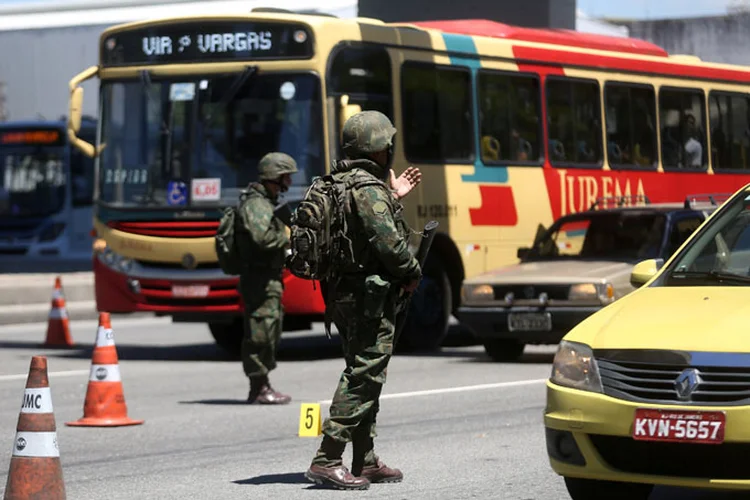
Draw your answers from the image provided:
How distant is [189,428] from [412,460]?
7.52ft

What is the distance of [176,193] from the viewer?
58.0ft

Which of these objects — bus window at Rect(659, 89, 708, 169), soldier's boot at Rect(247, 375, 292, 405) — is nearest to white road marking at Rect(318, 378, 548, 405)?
soldier's boot at Rect(247, 375, 292, 405)

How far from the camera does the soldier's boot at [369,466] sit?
343 inches

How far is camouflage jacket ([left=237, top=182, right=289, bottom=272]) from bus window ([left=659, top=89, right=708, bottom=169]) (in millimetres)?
9812

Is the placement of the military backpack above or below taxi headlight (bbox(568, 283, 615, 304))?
above

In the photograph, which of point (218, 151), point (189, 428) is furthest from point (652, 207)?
point (189, 428)

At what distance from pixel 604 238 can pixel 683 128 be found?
574 cm

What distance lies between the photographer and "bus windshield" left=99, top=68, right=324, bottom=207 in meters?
17.2

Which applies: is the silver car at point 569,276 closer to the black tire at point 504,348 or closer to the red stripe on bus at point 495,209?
the black tire at point 504,348

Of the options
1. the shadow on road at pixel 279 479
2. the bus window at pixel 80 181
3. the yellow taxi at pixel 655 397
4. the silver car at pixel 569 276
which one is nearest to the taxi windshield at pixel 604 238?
the silver car at pixel 569 276

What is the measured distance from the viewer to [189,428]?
38.8 feet

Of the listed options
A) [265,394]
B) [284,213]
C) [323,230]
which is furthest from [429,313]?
[323,230]

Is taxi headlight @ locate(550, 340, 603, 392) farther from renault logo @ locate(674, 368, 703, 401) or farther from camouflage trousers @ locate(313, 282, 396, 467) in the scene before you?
camouflage trousers @ locate(313, 282, 396, 467)

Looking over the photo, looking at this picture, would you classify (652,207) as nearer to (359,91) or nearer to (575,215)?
(575,215)
